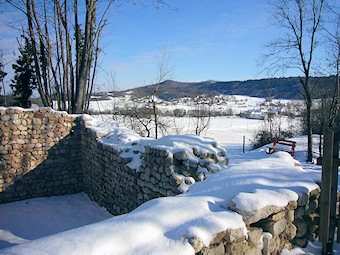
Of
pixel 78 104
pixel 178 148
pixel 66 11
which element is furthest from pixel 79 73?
pixel 178 148

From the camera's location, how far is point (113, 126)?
7930mm

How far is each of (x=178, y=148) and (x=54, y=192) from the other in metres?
5.93

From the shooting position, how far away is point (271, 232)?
8.07 feet

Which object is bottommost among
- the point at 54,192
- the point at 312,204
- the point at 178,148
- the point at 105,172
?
the point at 54,192

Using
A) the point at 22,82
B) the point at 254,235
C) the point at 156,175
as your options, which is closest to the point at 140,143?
the point at 156,175

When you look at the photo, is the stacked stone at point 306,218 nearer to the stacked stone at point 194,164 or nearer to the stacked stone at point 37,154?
the stacked stone at point 194,164

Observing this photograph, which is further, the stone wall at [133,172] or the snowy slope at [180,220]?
the stone wall at [133,172]

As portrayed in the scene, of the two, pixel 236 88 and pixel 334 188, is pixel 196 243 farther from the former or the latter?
pixel 236 88

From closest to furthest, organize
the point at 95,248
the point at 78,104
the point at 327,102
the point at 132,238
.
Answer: the point at 95,248
the point at 132,238
the point at 78,104
the point at 327,102

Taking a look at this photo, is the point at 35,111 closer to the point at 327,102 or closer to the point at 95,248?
the point at 95,248

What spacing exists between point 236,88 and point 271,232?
56.9 metres

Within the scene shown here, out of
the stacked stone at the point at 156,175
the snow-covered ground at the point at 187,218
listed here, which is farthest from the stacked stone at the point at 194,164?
the snow-covered ground at the point at 187,218

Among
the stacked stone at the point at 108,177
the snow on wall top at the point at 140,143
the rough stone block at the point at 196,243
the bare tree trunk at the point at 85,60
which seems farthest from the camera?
the bare tree trunk at the point at 85,60

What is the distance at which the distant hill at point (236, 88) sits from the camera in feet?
49.2
